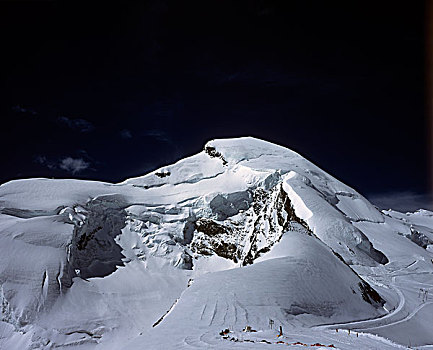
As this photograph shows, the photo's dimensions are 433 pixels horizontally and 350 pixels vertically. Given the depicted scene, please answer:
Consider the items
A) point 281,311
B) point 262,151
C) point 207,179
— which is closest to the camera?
point 281,311

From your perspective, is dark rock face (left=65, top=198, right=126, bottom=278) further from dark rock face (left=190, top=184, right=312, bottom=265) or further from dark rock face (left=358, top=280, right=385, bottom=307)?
dark rock face (left=358, top=280, right=385, bottom=307)

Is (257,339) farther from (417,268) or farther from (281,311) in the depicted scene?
(417,268)

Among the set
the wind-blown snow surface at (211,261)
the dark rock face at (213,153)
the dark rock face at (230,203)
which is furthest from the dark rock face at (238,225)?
the dark rock face at (213,153)

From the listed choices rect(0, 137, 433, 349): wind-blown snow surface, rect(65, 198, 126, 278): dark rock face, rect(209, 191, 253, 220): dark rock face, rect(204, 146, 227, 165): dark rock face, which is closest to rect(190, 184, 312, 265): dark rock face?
rect(209, 191, 253, 220): dark rock face

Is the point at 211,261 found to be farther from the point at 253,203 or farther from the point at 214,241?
the point at 253,203

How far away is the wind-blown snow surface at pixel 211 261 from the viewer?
18.7 metres

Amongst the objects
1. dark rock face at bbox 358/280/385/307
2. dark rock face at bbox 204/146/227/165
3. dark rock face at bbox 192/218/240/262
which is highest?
dark rock face at bbox 204/146/227/165

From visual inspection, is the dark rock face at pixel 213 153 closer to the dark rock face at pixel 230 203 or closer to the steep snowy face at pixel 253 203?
the steep snowy face at pixel 253 203

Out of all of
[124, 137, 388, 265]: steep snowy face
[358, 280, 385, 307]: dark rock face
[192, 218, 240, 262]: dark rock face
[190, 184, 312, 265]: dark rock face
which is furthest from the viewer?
[192, 218, 240, 262]: dark rock face

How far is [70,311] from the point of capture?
1479 inches

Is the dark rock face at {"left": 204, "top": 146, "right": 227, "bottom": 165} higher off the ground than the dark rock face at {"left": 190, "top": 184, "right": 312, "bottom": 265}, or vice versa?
the dark rock face at {"left": 204, "top": 146, "right": 227, "bottom": 165}

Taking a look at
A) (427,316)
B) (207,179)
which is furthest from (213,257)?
(427,316)

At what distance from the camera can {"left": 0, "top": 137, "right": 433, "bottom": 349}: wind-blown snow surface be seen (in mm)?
18700

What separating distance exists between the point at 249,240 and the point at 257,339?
42201 millimetres
